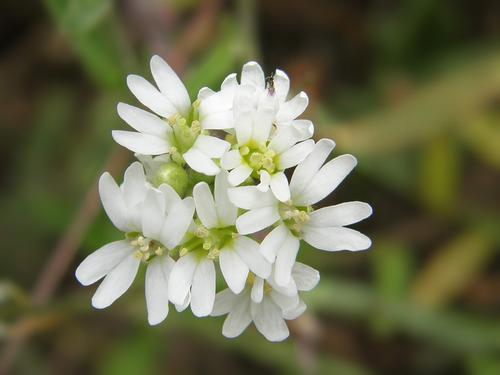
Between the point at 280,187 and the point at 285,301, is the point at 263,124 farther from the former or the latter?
the point at 285,301

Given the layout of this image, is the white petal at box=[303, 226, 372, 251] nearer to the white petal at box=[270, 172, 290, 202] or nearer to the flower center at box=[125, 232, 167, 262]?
the white petal at box=[270, 172, 290, 202]

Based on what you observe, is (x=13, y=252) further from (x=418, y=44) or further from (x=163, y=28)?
(x=418, y=44)

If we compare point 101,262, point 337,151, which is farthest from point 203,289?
point 337,151

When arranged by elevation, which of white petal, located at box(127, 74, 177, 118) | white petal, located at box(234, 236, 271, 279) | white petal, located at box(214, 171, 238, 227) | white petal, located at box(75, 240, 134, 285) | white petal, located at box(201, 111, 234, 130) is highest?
white petal, located at box(127, 74, 177, 118)

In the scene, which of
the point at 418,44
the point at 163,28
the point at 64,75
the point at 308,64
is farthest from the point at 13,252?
the point at 418,44

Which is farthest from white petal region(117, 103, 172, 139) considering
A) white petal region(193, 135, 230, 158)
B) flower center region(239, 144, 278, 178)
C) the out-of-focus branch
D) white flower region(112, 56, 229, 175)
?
the out-of-focus branch

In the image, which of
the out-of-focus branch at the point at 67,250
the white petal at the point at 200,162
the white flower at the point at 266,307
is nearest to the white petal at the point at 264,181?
the white petal at the point at 200,162
